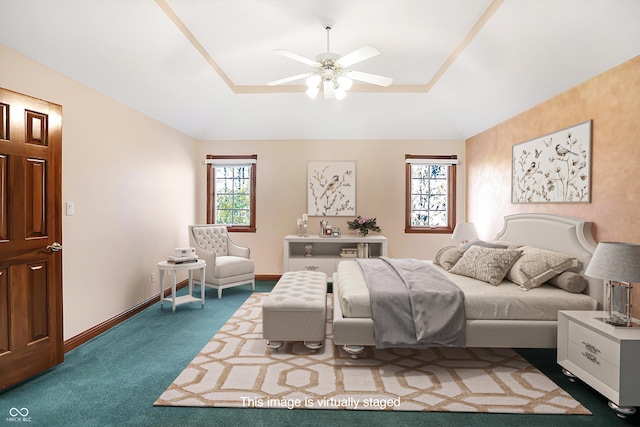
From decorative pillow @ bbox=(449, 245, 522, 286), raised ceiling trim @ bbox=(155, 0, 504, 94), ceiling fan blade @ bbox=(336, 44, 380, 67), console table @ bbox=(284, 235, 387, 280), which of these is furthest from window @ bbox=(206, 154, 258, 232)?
decorative pillow @ bbox=(449, 245, 522, 286)

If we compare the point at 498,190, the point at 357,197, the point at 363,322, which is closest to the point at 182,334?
the point at 363,322

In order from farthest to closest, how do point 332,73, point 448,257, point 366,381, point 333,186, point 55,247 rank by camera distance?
1. point 333,186
2. point 448,257
3. point 332,73
4. point 55,247
5. point 366,381

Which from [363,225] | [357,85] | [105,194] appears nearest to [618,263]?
[357,85]

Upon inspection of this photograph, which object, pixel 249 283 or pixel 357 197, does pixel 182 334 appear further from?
pixel 357 197

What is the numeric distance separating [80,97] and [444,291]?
3680 millimetres

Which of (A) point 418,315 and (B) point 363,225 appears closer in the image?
(A) point 418,315

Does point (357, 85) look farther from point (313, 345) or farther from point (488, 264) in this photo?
point (313, 345)

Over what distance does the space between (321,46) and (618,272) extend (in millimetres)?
3133

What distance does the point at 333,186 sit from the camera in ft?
19.2

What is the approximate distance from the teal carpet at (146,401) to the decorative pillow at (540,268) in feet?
2.12

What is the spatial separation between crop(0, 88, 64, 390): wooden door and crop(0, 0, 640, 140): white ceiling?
60 cm

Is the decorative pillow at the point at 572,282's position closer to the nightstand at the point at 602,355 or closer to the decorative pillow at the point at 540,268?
the decorative pillow at the point at 540,268

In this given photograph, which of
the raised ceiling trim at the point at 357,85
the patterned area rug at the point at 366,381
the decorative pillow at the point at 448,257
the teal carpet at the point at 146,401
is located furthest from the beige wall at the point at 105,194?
the decorative pillow at the point at 448,257

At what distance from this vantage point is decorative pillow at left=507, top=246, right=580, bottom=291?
2.94m
